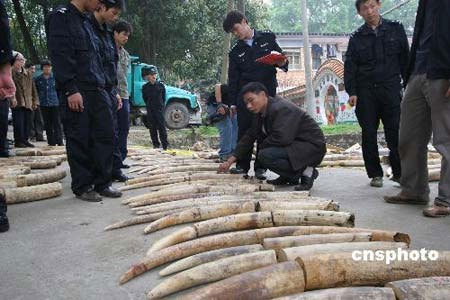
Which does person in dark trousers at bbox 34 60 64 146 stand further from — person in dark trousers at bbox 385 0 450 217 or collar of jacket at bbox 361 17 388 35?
person in dark trousers at bbox 385 0 450 217

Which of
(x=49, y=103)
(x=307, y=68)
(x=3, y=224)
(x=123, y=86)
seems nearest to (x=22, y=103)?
(x=49, y=103)

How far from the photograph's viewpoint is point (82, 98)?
13.6ft

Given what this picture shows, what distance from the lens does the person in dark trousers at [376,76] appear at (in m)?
4.60

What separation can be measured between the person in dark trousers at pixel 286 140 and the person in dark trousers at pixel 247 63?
1.97 ft

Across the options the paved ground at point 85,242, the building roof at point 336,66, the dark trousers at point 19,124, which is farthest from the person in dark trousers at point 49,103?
the building roof at point 336,66

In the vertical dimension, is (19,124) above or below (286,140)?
above

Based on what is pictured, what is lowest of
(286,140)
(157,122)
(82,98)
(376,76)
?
(286,140)

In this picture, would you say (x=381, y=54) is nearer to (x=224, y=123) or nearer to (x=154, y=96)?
(x=224, y=123)

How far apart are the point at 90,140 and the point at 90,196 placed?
53 centimetres

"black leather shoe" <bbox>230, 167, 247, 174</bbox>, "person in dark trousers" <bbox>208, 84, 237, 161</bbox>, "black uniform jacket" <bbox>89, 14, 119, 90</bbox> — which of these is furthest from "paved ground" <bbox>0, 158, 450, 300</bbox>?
"person in dark trousers" <bbox>208, 84, 237, 161</bbox>

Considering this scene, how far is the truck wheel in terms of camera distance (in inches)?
670

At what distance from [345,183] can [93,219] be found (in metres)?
2.76

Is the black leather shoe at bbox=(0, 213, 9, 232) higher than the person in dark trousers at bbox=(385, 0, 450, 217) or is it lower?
lower
